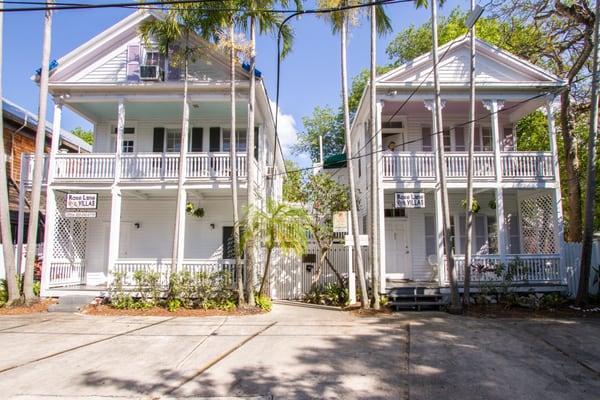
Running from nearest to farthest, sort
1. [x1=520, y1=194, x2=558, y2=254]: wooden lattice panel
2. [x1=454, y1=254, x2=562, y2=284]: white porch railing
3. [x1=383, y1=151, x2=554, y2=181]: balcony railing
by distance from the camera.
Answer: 1. [x1=454, y1=254, x2=562, y2=284]: white porch railing
2. [x1=383, y1=151, x2=554, y2=181]: balcony railing
3. [x1=520, y1=194, x2=558, y2=254]: wooden lattice panel

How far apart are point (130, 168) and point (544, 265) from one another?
531 inches

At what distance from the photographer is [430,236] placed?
14711mm

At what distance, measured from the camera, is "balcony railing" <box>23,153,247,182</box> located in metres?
12.9

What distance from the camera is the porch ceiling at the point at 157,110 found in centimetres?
1355

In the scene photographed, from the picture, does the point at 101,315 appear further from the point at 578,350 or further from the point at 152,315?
the point at 578,350

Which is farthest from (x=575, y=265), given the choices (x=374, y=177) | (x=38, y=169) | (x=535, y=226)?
(x=38, y=169)

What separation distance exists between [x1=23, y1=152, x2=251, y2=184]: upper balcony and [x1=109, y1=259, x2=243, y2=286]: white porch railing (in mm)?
2615

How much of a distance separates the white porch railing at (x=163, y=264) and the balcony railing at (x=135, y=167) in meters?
2.68

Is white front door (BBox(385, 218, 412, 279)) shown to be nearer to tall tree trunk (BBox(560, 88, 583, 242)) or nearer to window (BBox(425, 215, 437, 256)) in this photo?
window (BBox(425, 215, 437, 256))

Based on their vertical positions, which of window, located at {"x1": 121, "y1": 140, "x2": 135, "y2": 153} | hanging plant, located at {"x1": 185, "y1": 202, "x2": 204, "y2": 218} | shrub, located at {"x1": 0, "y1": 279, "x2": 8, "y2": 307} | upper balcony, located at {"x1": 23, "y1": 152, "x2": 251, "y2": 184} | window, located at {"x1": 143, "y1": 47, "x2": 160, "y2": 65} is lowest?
shrub, located at {"x1": 0, "y1": 279, "x2": 8, "y2": 307}

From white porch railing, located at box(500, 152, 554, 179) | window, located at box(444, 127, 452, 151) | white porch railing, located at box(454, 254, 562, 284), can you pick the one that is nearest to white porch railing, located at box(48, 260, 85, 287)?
white porch railing, located at box(454, 254, 562, 284)

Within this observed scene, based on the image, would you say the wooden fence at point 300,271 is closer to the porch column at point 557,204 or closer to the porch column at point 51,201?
the porch column at point 557,204

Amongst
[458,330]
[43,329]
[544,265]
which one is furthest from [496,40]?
[43,329]

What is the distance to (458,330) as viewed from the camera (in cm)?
867
